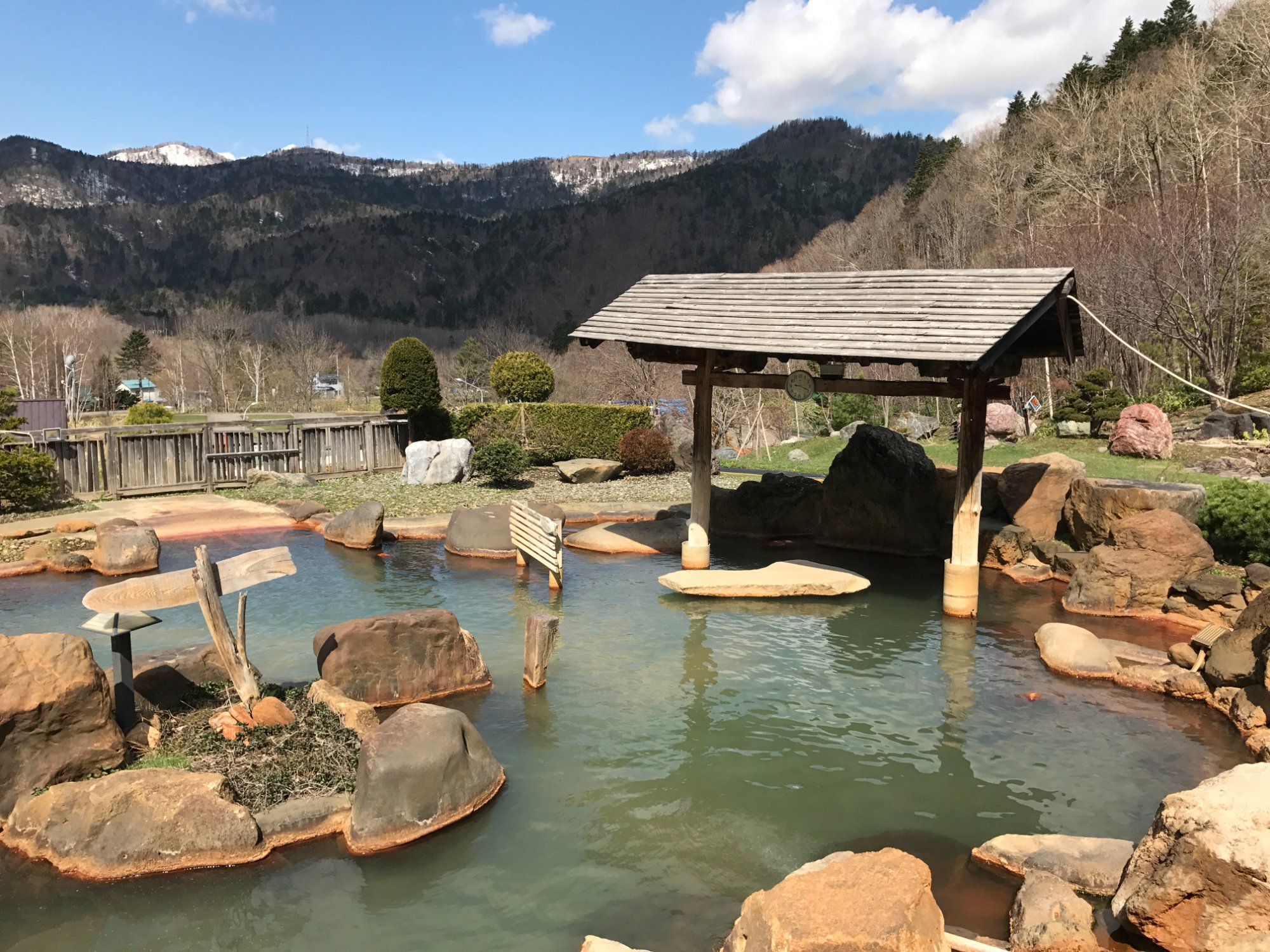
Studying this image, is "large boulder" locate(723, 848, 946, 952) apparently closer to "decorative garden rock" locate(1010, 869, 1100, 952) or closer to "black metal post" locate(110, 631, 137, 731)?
"decorative garden rock" locate(1010, 869, 1100, 952)

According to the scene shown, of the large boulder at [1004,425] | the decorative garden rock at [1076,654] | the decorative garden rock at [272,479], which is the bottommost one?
the decorative garden rock at [1076,654]

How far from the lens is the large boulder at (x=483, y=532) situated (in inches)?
650

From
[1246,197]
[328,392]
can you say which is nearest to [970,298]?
[1246,197]

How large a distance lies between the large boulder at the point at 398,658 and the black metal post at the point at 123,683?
1.90 metres

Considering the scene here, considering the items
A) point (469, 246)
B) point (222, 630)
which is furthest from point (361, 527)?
point (469, 246)

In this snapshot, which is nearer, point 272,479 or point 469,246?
point 272,479

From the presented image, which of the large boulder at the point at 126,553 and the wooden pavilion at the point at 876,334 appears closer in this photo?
the wooden pavilion at the point at 876,334

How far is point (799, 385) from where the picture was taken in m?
13.7

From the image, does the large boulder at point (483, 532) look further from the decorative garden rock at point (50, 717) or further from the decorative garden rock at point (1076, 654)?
the decorative garden rock at point (50, 717)

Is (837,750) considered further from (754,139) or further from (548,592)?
(754,139)

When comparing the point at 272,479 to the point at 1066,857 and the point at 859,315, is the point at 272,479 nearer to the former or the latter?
the point at 859,315

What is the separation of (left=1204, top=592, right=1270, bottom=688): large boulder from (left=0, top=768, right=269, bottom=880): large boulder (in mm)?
9501

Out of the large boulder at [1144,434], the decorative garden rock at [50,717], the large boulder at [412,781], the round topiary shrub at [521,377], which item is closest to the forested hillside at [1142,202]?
the large boulder at [1144,434]

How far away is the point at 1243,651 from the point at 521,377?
23.2 metres
